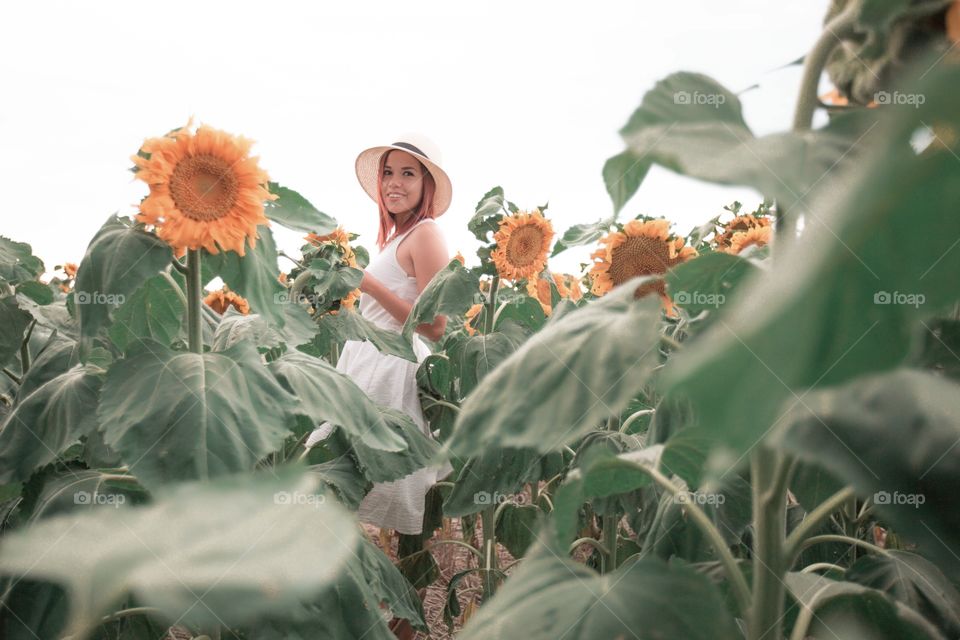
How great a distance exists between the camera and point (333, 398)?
1.11 meters

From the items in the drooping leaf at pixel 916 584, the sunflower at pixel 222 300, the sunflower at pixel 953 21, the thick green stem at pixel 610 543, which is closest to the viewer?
the sunflower at pixel 953 21

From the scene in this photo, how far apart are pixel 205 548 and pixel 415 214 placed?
2489 mm

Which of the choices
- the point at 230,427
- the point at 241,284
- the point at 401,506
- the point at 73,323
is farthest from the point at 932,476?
the point at 401,506

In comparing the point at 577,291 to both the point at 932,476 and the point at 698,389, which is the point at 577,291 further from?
the point at 698,389

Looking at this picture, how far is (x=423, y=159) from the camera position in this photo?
2.49 metres

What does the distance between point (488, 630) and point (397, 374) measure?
1841 millimetres

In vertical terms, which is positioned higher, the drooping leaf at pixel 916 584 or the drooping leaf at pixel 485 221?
the drooping leaf at pixel 485 221

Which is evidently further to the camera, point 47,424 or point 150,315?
point 150,315

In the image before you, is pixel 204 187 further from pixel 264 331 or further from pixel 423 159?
pixel 423 159

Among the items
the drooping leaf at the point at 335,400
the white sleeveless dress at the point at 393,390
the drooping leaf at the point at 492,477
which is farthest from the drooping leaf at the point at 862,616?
the white sleeveless dress at the point at 393,390

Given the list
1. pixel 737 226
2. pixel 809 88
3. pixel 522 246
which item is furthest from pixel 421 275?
pixel 809 88

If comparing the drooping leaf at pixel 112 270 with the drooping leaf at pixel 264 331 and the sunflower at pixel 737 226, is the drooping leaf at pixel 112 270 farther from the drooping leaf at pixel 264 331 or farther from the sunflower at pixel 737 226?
the sunflower at pixel 737 226

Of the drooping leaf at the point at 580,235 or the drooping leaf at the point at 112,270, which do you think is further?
the drooping leaf at the point at 580,235

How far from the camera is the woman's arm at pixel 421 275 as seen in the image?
230cm
